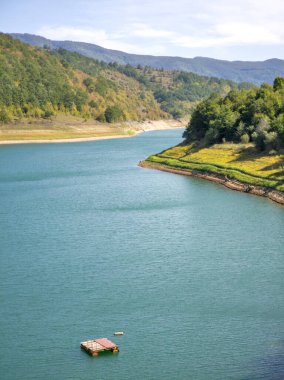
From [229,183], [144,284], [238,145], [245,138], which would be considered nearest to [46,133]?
[238,145]

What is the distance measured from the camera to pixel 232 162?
94375mm

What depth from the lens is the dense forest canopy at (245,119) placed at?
9612 centimetres

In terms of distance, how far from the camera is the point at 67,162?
404ft

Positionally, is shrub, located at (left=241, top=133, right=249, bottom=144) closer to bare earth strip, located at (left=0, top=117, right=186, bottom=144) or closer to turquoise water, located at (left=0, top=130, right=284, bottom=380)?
turquoise water, located at (left=0, top=130, right=284, bottom=380)

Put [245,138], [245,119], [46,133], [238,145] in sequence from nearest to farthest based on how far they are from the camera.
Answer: [245,138] < [238,145] < [245,119] < [46,133]

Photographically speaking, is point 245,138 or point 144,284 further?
point 245,138

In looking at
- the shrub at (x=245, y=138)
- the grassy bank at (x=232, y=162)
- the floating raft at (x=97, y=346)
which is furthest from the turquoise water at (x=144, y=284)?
the shrub at (x=245, y=138)

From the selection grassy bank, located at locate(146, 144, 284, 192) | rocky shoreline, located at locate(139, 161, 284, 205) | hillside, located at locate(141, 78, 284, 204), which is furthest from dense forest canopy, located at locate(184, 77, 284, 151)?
rocky shoreline, located at locate(139, 161, 284, 205)

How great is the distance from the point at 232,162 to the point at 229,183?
894cm

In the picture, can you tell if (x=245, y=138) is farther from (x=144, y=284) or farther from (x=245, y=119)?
(x=144, y=284)

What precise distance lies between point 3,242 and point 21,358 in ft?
79.9

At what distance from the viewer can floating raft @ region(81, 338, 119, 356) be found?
32.7m

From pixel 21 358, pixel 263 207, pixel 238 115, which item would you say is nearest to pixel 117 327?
pixel 21 358

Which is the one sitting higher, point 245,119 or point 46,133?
point 245,119
